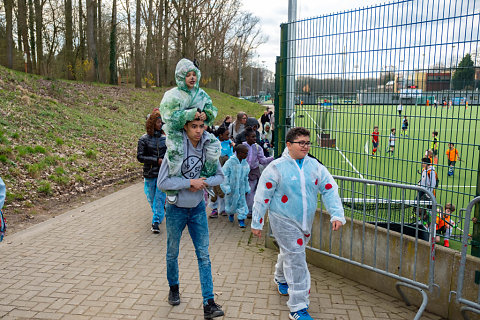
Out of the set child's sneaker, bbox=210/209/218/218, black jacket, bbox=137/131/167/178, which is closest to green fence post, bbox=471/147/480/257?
black jacket, bbox=137/131/167/178

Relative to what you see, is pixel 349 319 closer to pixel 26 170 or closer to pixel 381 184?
pixel 381 184

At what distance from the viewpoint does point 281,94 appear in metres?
6.66

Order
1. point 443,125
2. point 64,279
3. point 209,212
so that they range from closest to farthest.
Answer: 1. point 443,125
2. point 64,279
3. point 209,212

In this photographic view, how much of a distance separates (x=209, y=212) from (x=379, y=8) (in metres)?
4.85

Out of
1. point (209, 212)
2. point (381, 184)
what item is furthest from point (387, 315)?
point (209, 212)

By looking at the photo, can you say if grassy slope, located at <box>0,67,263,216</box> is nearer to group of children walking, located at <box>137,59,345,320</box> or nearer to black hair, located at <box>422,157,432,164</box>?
group of children walking, located at <box>137,59,345,320</box>

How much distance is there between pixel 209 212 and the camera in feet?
27.3

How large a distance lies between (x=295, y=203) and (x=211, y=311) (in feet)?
4.21

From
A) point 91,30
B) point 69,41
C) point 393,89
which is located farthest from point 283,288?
point 69,41

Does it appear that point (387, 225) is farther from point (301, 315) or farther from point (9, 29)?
point (9, 29)

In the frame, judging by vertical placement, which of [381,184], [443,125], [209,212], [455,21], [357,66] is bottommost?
[209,212]

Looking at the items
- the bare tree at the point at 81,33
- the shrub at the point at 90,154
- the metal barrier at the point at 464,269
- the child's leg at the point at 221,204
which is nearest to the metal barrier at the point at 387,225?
the metal barrier at the point at 464,269

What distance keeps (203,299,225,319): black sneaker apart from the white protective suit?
0.66 m

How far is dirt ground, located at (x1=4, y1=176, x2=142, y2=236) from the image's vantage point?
23.8ft
